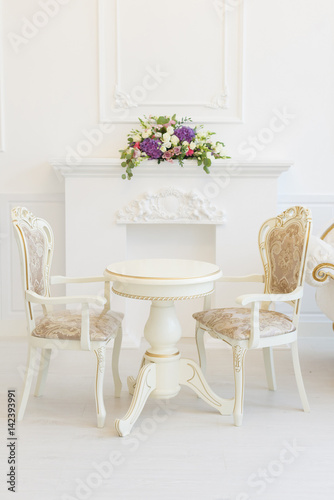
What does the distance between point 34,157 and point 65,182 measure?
16.3 inches

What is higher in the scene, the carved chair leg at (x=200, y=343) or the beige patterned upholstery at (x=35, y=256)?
the beige patterned upholstery at (x=35, y=256)

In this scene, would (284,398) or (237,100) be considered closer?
(284,398)

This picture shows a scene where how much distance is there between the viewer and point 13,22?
4379 mm

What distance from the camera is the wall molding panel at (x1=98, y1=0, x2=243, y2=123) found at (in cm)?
436

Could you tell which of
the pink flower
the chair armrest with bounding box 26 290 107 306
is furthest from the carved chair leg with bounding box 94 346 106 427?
the pink flower

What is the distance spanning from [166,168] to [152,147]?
0.20m

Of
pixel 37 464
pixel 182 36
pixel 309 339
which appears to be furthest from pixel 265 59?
pixel 37 464

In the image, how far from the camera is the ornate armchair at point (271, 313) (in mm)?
2838

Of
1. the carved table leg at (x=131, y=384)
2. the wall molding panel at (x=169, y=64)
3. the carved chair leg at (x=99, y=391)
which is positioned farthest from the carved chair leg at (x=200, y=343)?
the wall molding panel at (x=169, y=64)

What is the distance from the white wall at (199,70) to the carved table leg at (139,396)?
6.26 feet

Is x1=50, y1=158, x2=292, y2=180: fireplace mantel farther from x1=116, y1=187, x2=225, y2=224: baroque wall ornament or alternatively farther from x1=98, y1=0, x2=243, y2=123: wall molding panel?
x1=98, y1=0, x2=243, y2=123: wall molding panel

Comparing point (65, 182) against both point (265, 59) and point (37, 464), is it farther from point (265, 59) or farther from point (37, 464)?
point (37, 464)

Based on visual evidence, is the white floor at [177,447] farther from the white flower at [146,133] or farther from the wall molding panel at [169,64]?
the wall molding panel at [169,64]

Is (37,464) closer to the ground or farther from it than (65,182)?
closer to the ground
